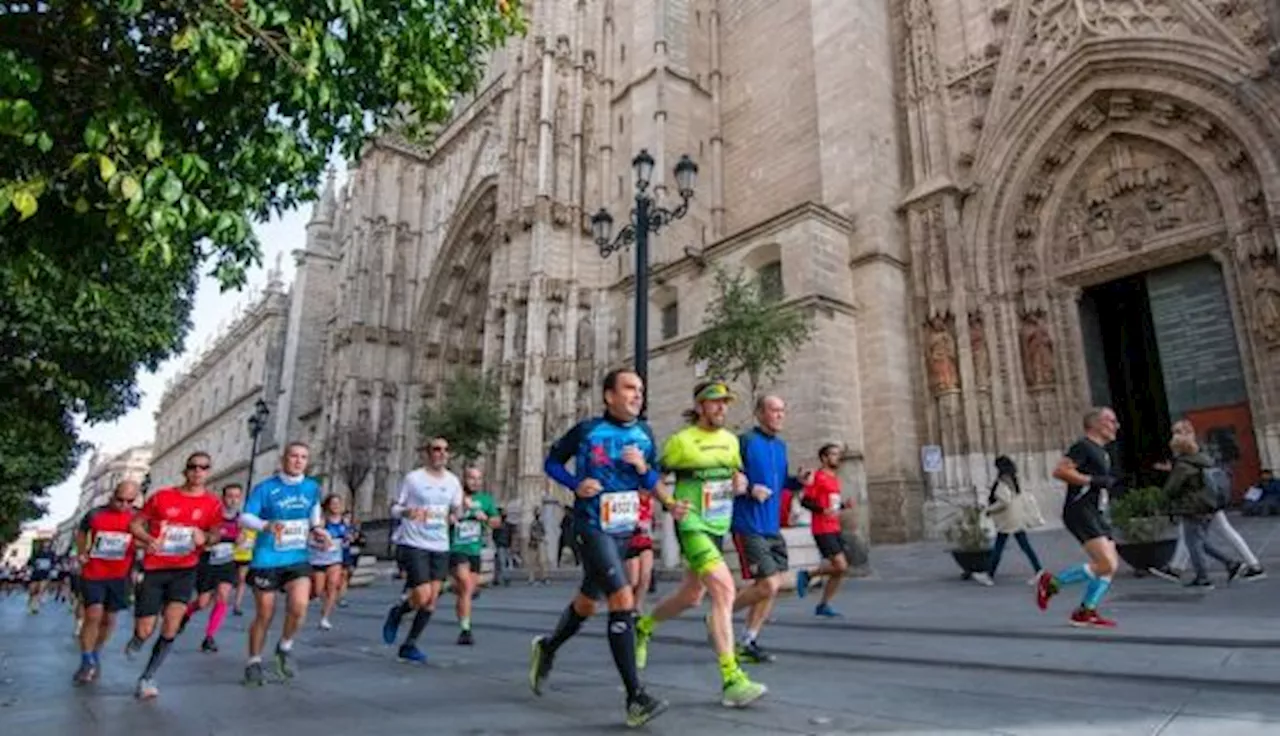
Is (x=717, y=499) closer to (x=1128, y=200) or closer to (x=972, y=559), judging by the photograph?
(x=972, y=559)

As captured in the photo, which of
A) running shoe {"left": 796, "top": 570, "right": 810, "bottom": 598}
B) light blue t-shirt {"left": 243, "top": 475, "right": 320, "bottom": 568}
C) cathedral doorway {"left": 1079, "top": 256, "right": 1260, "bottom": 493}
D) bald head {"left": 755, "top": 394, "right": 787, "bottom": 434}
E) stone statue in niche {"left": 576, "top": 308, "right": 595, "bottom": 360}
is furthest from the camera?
stone statue in niche {"left": 576, "top": 308, "right": 595, "bottom": 360}

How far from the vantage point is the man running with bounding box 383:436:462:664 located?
628 centimetres

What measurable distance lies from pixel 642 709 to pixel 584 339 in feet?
71.0

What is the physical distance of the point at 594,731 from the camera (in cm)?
336

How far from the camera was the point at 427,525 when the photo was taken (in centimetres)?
638

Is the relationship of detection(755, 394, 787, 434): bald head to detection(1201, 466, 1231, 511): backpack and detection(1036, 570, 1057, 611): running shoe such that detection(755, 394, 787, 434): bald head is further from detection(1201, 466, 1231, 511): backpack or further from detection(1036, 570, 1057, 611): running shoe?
detection(1201, 466, 1231, 511): backpack

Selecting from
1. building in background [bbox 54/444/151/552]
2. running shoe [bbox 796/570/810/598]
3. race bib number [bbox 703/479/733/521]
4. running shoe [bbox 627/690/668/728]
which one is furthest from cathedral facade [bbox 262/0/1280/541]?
building in background [bbox 54/444/151/552]

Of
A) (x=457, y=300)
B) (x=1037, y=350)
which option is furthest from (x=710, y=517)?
(x=457, y=300)

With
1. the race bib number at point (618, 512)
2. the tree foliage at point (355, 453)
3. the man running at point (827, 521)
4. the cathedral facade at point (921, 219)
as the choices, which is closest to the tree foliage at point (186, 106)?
the race bib number at point (618, 512)

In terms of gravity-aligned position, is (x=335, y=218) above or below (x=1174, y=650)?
above

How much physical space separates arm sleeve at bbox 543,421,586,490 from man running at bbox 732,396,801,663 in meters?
1.07

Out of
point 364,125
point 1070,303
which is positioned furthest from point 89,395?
point 1070,303

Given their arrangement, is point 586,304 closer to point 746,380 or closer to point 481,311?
point 746,380

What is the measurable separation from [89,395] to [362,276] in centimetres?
2653
